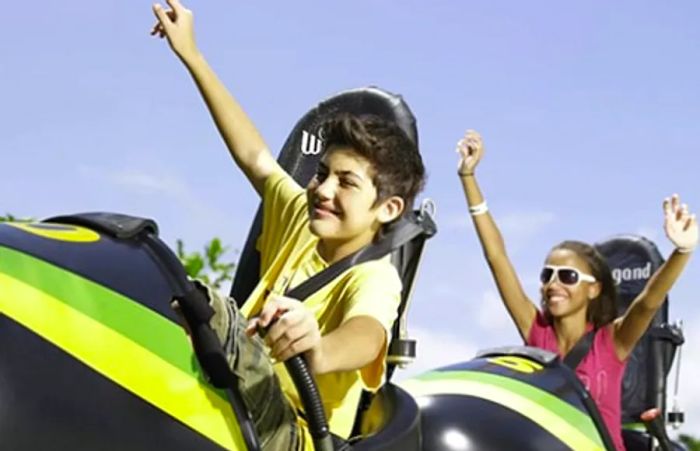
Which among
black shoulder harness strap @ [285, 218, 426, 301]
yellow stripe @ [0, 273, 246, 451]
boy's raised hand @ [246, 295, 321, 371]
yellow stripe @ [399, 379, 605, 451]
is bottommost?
yellow stripe @ [399, 379, 605, 451]

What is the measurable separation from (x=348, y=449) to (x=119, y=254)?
57 cm

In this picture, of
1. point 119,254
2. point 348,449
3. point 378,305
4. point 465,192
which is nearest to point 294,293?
point 378,305

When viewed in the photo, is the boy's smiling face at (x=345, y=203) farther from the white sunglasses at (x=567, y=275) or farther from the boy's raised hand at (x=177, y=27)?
the white sunglasses at (x=567, y=275)

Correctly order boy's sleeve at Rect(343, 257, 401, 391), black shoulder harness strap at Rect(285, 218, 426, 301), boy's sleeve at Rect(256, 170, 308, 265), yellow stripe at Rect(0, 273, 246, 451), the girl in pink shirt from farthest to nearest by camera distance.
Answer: the girl in pink shirt → boy's sleeve at Rect(256, 170, 308, 265) → black shoulder harness strap at Rect(285, 218, 426, 301) → boy's sleeve at Rect(343, 257, 401, 391) → yellow stripe at Rect(0, 273, 246, 451)

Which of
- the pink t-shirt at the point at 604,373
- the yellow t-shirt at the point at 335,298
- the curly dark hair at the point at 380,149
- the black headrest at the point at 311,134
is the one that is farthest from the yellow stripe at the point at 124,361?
the pink t-shirt at the point at 604,373

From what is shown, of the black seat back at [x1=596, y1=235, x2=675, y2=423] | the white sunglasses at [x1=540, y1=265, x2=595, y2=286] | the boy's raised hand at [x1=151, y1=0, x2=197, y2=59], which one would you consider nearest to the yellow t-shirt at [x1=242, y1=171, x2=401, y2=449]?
the boy's raised hand at [x1=151, y1=0, x2=197, y2=59]

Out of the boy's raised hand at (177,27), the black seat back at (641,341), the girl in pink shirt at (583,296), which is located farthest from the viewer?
the black seat back at (641,341)

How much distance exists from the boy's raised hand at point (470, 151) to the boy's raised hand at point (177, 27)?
2104mm

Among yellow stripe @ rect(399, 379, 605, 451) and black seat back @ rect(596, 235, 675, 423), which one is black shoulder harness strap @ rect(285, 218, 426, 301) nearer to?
yellow stripe @ rect(399, 379, 605, 451)

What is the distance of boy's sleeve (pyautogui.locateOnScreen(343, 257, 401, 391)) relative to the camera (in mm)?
2545

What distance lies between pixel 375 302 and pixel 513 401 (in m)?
1.02

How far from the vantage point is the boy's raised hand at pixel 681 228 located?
475 centimetres

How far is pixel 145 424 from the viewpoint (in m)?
1.93

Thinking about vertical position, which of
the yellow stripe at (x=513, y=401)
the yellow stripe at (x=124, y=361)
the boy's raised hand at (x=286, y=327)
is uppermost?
the boy's raised hand at (x=286, y=327)
